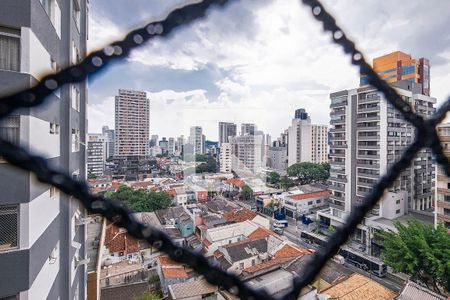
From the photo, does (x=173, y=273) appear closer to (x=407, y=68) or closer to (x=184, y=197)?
(x=184, y=197)

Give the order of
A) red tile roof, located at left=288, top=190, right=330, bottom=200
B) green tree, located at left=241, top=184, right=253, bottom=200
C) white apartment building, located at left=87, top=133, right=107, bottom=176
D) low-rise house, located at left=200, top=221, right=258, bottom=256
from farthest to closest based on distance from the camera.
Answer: white apartment building, located at left=87, top=133, right=107, bottom=176, green tree, located at left=241, top=184, right=253, bottom=200, red tile roof, located at left=288, top=190, right=330, bottom=200, low-rise house, located at left=200, top=221, right=258, bottom=256

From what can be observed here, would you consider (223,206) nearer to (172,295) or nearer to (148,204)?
(148,204)

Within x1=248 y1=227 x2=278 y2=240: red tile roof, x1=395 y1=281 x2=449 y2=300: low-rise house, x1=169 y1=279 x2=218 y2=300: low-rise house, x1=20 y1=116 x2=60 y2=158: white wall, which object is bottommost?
x1=169 y1=279 x2=218 y2=300: low-rise house

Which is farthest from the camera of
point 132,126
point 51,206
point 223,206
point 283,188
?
point 132,126

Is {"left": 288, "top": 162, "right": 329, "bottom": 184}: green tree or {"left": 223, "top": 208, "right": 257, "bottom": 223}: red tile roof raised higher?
{"left": 288, "top": 162, "right": 329, "bottom": 184}: green tree

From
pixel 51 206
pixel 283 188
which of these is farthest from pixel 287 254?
pixel 283 188

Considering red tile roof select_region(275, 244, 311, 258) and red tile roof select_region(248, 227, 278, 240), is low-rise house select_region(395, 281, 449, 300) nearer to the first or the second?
red tile roof select_region(275, 244, 311, 258)

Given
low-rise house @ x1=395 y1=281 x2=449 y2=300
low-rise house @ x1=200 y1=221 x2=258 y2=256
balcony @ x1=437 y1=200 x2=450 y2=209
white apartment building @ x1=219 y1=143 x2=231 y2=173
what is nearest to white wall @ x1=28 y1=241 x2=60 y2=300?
low-rise house @ x1=395 y1=281 x2=449 y2=300
